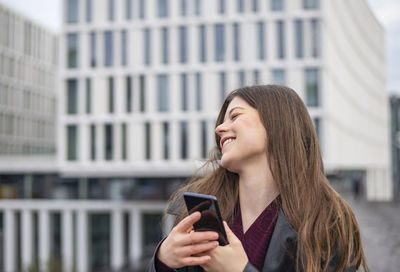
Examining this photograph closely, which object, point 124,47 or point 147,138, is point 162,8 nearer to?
point 124,47

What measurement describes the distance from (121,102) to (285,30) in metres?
9.77

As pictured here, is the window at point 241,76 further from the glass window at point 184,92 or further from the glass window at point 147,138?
the glass window at point 147,138

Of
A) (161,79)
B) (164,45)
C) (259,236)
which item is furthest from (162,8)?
(259,236)

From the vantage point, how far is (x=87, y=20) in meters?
31.4

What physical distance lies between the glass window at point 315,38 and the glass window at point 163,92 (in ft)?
26.3

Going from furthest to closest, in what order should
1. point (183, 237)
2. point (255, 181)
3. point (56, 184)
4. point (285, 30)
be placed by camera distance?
point (56, 184) < point (285, 30) < point (255, 181) < point (183, 237)

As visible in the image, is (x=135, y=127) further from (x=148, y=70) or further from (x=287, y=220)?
(x=287, y=220)

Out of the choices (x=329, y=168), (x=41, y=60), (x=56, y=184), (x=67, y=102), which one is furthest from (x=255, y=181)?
(x=41, y=60)

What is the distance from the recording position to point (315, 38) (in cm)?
2944

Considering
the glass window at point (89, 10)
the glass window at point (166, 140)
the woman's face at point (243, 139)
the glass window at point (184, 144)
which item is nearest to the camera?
the woman's face at point (243, 139)

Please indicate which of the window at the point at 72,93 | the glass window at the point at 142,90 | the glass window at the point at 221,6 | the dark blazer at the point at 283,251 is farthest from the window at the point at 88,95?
the dark blazer at the point at 283,251

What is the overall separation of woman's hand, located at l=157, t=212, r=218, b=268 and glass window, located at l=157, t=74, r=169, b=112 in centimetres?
2876

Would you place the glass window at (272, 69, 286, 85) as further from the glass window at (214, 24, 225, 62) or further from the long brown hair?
the long brown hair

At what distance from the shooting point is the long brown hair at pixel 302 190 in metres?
1.77
